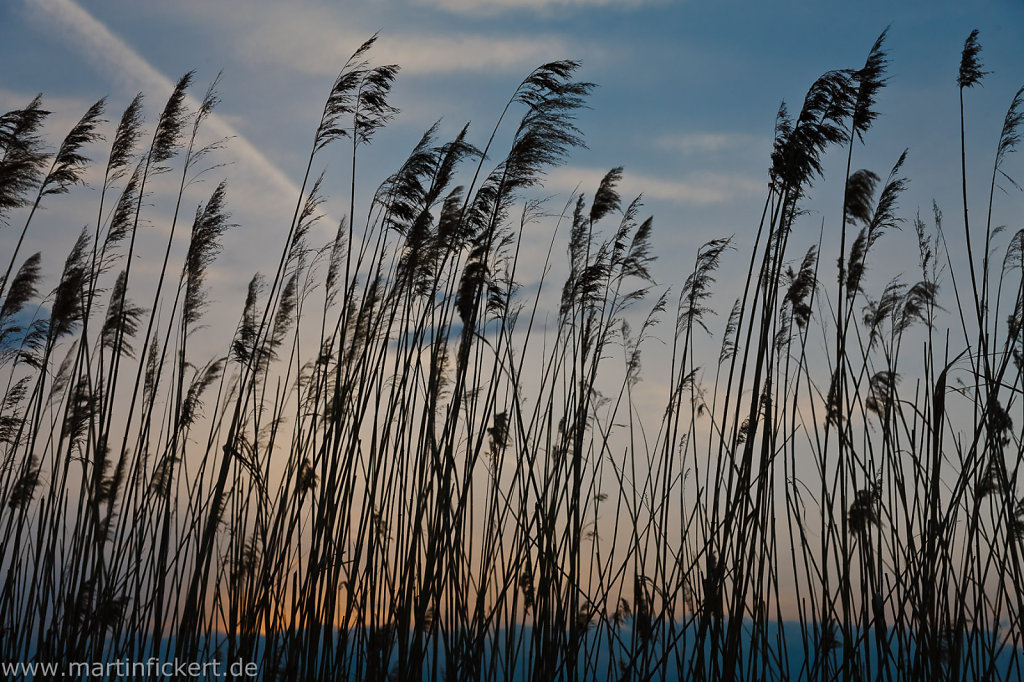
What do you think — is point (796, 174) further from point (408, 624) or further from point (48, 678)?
point (48, 678)

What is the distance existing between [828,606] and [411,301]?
2.22 metres

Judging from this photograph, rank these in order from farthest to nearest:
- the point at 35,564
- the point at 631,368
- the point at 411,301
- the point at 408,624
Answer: the point at 631,368
the point at 35,564
the point at 411,301
the point at 408,624

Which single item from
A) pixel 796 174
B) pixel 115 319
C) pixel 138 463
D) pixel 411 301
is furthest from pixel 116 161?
pixel 796 174

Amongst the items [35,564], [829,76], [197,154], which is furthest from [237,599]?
[829,76]

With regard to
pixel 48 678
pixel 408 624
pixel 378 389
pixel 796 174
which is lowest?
pixel 48 678

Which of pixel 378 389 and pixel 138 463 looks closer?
pixel 378 389

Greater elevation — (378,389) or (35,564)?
(378,389)

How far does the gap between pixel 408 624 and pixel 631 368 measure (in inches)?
108

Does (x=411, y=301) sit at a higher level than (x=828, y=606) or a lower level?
higher

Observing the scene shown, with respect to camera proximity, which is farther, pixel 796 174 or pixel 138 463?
pixel 138 463

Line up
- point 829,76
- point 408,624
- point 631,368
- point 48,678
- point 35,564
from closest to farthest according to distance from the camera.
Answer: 1. point 408,624
2. point 829,76
3. point 48,678
4. point 35,564
5. point 631,368

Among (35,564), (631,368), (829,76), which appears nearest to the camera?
(829,76)

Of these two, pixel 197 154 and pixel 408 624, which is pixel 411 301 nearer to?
pixel 408 624

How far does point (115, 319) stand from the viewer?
4.62m
